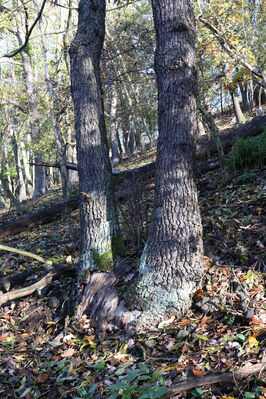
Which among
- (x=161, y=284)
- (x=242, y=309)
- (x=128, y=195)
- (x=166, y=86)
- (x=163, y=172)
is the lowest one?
(x=242, y=309)

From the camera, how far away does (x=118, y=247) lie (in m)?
3.76

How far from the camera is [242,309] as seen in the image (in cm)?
279

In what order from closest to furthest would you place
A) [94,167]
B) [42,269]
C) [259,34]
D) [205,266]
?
[205,266]
[94,167]
[42,269]
[259,34]

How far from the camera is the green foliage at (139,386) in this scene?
2059 millimetres

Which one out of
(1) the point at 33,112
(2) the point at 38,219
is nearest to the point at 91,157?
(2) the point at 38,219

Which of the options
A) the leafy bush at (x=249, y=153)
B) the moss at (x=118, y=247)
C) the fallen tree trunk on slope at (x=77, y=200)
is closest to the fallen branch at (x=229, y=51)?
the fallen tree trunk on slope at (x=77, y=200)

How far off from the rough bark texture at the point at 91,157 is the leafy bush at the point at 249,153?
3.32m

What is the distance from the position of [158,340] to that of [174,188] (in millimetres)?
1439

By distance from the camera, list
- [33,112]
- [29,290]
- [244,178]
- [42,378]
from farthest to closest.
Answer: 1. [33,112]
2. [244,178]
3. [29,290]
4. [42,378]

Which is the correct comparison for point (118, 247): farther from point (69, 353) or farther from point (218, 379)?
point (218, 379)

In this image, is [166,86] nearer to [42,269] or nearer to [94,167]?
[94,167]

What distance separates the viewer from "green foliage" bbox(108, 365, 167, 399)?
6.75 ft

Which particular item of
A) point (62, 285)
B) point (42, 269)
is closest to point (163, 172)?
point (62, 285)

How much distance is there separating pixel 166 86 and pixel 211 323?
2.33 metres
